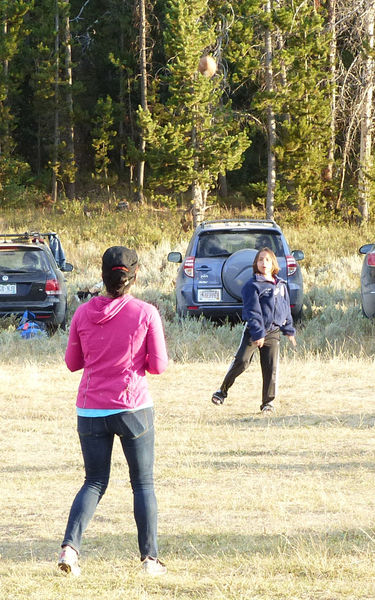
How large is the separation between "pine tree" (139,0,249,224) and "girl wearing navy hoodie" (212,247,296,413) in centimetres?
2043

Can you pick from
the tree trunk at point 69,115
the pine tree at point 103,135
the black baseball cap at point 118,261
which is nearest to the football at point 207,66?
the tree trunk at point 69,115

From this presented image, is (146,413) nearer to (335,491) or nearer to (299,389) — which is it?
(335,491)

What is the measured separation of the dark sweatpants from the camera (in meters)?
8.95

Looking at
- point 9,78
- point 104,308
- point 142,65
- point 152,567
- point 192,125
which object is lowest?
point 152,567

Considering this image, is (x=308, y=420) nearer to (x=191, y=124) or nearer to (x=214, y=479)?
(x=214, y=479)

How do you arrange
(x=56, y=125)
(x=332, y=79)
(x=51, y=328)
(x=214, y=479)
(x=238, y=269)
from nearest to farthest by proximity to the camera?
(x=214, y=479), (x=238, y=269), (x=51, y=328), (x=332, y=79), (x=56, y=125)

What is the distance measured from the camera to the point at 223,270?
1304 centimetres

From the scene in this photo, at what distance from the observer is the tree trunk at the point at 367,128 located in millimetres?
26938

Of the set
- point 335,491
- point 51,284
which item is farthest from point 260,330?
point 51,284

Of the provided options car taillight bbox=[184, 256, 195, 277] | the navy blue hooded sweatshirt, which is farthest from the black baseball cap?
car taillight bbox=[184, 256, 195, 277]

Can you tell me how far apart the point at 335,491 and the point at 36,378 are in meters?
5.36

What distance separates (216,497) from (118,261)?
7.51 ft

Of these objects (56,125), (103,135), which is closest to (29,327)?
(56,125)

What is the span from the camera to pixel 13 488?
6715 mm
